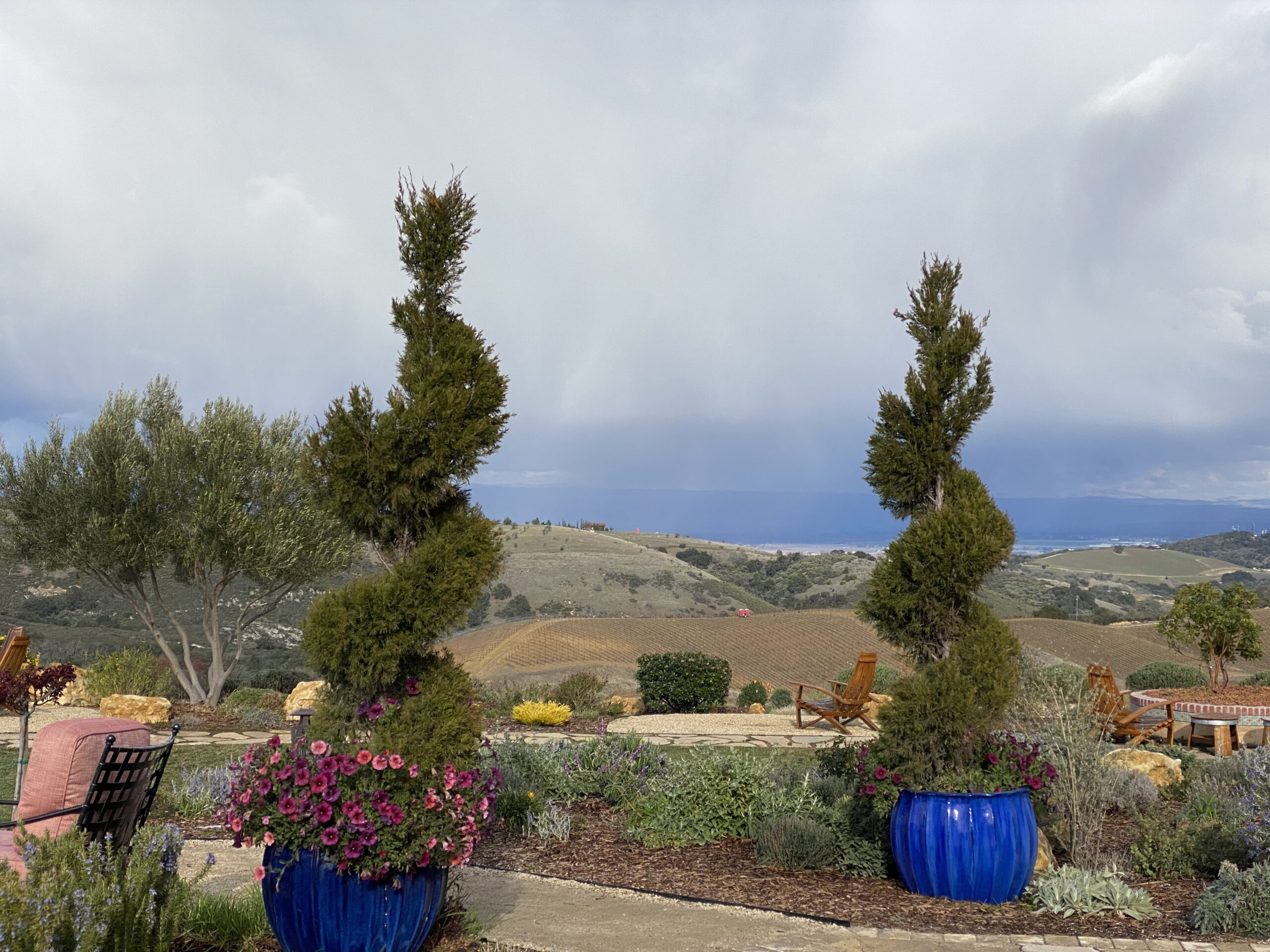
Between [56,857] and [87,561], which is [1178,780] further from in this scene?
[87,561]

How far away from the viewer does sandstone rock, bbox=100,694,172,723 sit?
1240 centimetres

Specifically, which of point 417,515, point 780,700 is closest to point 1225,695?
point 780,700

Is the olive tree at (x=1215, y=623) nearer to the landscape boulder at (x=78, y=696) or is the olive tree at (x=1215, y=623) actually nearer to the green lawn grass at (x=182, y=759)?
the green lawn grass at (x=182, y=759)

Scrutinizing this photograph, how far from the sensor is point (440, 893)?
149 inches

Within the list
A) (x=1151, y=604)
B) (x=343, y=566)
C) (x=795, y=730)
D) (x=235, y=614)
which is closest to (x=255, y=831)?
(x=795, y=730)

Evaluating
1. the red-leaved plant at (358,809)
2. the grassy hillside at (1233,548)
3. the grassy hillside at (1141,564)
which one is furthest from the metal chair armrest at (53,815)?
the grassy hillside at (1233,548)

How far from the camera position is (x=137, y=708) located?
12.5m

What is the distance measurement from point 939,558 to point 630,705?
10102mm

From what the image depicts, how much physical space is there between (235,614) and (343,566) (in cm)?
1831

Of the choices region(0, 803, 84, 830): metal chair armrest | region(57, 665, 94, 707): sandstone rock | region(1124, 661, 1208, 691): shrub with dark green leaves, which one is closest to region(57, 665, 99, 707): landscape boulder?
region(57, 665, 94, 707): sandstone rock

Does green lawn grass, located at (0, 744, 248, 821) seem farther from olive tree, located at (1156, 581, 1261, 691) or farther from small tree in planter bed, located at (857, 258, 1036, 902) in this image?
olive tree, located at (1156, 581, 1261, 691)

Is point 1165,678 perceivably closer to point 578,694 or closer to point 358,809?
point 578,694

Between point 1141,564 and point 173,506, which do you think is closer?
point 173,506

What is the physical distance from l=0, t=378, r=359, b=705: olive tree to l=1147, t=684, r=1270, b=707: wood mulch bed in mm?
11283
